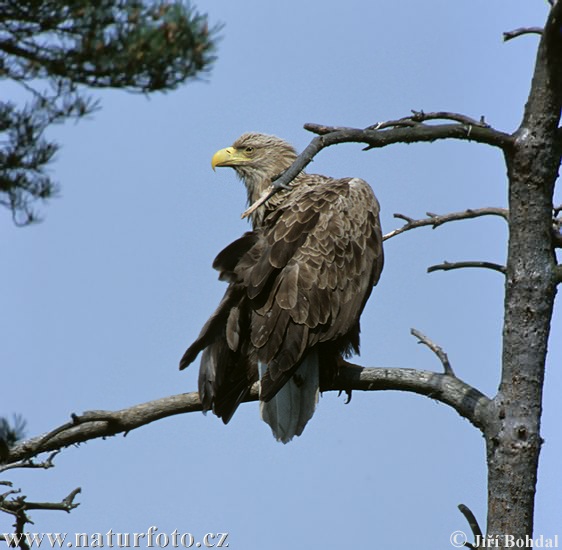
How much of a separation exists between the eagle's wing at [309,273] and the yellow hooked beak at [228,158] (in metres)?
1.12

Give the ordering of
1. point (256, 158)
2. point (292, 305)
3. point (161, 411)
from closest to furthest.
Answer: point (161, 411), point (292, 305), point (256, 158)

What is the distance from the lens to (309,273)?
4.44 meters

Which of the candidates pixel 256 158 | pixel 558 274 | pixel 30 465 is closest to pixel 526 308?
pixel 558 274

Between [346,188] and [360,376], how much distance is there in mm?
1525

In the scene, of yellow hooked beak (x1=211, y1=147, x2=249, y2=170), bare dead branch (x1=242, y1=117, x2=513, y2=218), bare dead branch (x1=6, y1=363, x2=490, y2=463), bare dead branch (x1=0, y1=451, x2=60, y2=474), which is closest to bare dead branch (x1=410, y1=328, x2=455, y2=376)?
bare dead branch (x1=6, y1=363, x2=490, y2=463)

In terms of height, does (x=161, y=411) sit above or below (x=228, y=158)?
below

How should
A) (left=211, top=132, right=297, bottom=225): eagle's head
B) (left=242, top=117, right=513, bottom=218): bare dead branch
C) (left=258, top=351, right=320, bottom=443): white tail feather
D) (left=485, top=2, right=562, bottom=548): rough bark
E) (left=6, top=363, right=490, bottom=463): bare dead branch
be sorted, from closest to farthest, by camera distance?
(left=242, top=117, right=513, bottom=218): bare dead branch, (left=485, top=2, right=562, bottom=548): rough bark, (left=6, top=363, right=490, bottom=463): bare dead branch, (left=258, top=351, right=320, bottom=443): white tail feather, (left=211, top=132, right=297, bottom=225): eagle's head

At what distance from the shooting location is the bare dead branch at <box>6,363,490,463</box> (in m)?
3.52

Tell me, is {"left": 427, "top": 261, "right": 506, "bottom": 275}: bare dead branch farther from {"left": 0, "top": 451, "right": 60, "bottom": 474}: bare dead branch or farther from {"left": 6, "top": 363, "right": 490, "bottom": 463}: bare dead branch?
{"left": 0, "top": 451, "right": 60, "bottom": 474}: bare dead branch

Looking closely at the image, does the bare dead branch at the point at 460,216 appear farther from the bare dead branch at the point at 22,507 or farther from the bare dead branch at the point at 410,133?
the bare dead branch at the point at 22,507

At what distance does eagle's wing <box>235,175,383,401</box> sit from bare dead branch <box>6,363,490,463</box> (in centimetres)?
60

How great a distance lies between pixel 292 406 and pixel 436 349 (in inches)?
33.0

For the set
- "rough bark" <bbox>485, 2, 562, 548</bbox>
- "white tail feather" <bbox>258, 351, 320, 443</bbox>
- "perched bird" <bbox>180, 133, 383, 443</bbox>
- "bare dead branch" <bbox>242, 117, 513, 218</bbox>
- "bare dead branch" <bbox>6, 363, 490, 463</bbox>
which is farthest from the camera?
"white tail feather" <bbox>258, 351, 320, 443</bbox>

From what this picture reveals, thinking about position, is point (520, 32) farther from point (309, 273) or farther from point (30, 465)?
point (30, 465)
